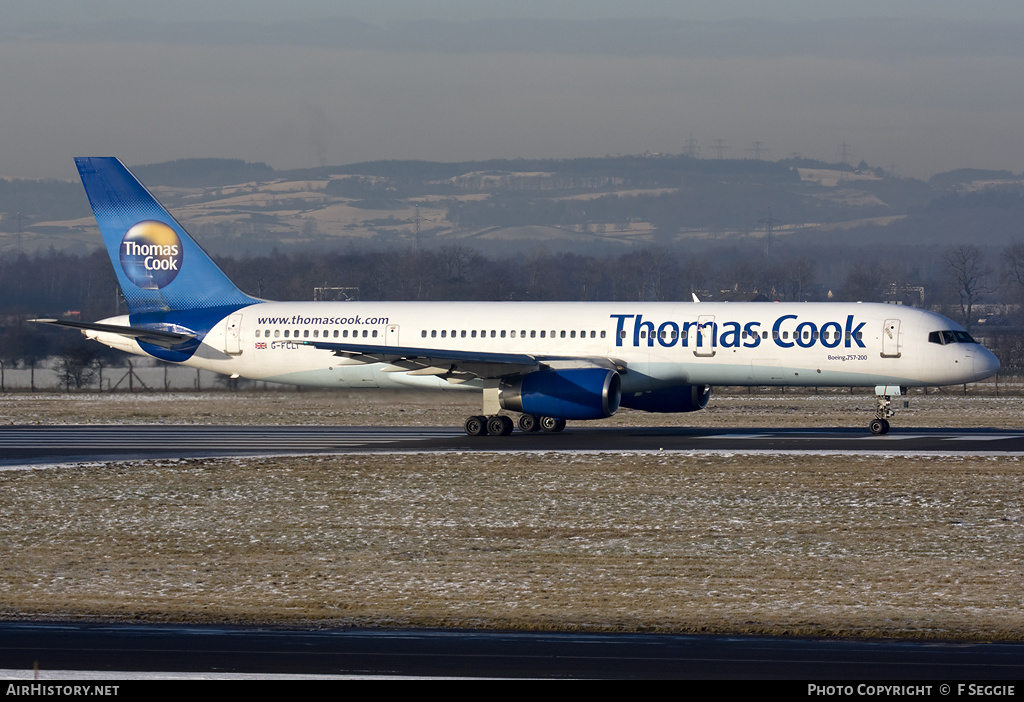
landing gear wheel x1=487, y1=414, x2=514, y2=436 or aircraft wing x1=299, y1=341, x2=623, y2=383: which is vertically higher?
aircraft wing x1=299, y1=341, x2=623, y2=383

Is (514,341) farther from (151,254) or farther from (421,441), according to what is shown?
(151,254)

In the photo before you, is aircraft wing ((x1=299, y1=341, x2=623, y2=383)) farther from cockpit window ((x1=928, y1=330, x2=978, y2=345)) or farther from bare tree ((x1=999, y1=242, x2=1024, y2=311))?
bare tree ((x1=999, y1=242, x2=1024, y2=311))

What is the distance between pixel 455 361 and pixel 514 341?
3.06 metres

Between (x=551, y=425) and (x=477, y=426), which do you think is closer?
(x=477, y=426)

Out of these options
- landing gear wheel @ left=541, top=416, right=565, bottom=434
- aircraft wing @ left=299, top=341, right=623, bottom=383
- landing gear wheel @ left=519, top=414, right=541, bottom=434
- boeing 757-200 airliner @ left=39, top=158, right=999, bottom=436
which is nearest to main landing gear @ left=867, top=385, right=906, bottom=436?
boeing 757-200 airliner @ left=39, top=158, right=999, bottom=436

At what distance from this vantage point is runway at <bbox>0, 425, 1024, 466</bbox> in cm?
3206

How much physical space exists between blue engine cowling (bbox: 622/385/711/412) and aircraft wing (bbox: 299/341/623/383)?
1.58m

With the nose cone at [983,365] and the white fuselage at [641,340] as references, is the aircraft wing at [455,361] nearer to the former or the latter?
the white fuselage at [641,340]

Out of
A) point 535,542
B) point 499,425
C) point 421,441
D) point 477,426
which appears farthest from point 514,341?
point 535,542

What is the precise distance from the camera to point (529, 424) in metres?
37.9

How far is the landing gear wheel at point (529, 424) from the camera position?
37.9 meters

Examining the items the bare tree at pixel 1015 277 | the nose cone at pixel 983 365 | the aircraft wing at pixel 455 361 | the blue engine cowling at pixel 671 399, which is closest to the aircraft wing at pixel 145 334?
the aircraft wing at pixel 455 361
